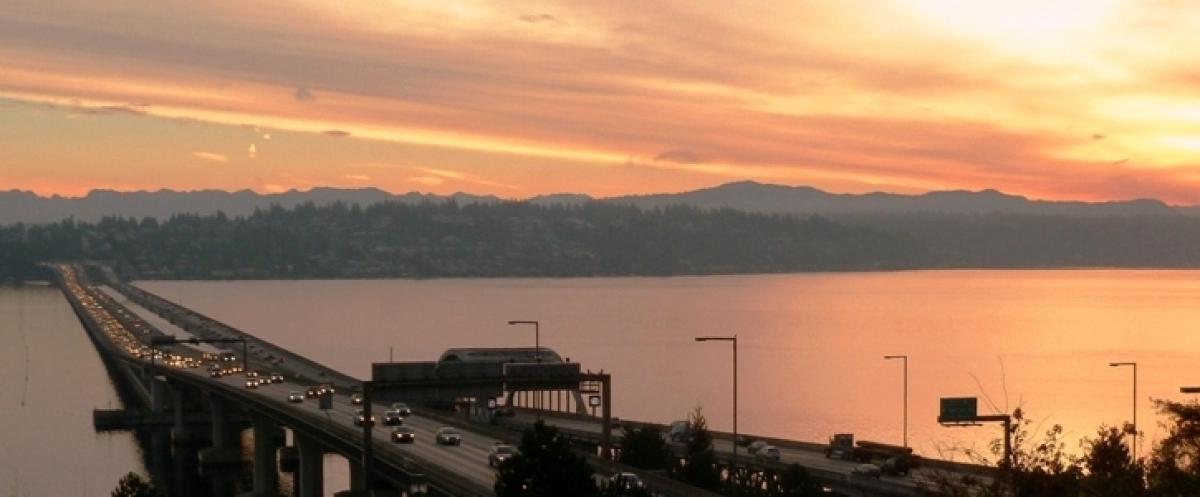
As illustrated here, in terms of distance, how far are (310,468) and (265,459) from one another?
34.8 feet

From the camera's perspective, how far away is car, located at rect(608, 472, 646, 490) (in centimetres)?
4453

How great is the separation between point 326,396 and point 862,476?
42095mm

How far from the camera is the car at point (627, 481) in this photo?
1753 inches

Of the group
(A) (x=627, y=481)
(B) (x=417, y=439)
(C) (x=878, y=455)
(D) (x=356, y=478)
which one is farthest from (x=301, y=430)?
(A) (x=627, y=481)

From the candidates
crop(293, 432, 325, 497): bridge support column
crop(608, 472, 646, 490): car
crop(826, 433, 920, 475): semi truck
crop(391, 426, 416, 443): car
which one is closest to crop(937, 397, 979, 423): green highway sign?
crop(826, 433, 920, 475): semi truck

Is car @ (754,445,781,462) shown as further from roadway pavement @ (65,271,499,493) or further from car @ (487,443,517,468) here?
roadway pavement @ (65,271,499,493)

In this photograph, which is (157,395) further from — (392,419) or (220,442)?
(392,419)

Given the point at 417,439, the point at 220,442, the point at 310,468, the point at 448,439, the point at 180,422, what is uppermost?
the point at 448,439

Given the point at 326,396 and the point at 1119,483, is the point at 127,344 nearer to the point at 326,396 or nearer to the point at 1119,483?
the point at 326,396

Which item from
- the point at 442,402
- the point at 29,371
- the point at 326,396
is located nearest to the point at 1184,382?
the point at 442,402

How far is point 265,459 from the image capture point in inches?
3541

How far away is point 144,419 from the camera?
12406 centimetres

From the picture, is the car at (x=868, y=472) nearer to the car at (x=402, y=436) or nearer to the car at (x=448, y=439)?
the car at (x=448, y=439)

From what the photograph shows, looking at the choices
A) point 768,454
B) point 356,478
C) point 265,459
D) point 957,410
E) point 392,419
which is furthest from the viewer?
point 265,459
